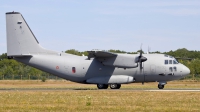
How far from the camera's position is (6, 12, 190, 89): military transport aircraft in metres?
49.7

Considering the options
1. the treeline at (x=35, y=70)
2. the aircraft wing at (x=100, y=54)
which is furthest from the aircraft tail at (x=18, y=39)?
the treeline at (x=35, y=70)

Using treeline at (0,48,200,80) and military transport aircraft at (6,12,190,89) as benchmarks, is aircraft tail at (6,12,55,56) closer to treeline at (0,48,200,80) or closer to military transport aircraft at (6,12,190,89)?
military transport aircraft at (6,12,190,89)

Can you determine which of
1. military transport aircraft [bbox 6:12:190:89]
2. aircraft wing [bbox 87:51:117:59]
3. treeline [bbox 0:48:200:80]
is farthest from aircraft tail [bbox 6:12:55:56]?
treeline [bbox 0:48:200:80]

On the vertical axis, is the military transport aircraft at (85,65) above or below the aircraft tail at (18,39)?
below

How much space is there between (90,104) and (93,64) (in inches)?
866

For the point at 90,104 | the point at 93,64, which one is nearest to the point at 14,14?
the point at 93,64

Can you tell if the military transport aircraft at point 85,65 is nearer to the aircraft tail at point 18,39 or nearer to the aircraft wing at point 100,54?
the aircraft tail at point 18,39

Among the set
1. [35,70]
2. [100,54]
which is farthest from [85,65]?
[35,70]

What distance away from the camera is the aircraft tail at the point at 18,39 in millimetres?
50219

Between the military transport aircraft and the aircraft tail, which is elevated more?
the aircraft tail

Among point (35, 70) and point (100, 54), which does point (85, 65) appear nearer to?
point (100, 54)

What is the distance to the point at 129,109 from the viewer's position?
2564cm

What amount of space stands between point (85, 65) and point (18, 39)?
8.01m

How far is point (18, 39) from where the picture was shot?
5038cm
